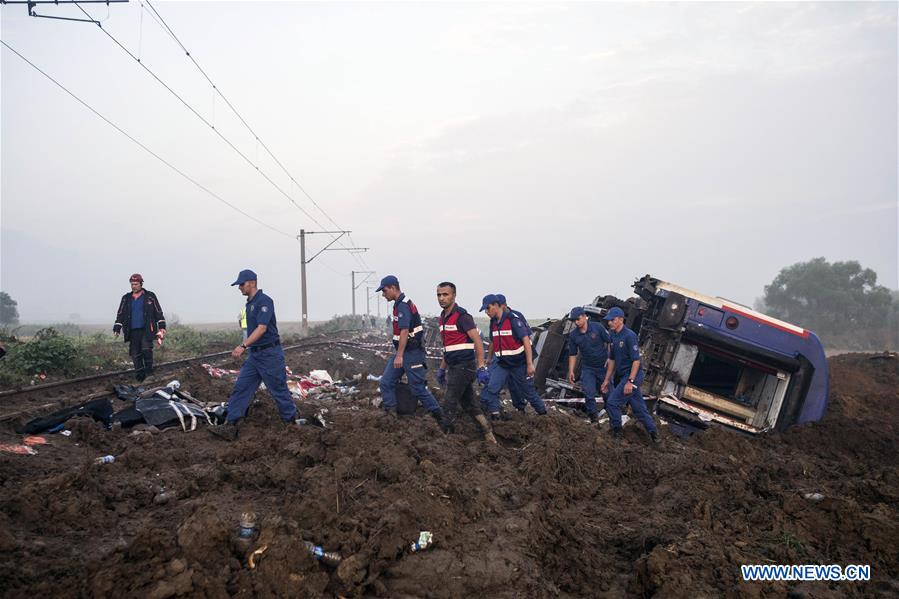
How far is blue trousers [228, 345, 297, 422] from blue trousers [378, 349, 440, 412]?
1290 millimetres

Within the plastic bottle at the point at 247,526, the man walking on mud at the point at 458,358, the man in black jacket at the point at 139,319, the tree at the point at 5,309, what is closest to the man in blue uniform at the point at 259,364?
the man walking on mud at the point at 458,358

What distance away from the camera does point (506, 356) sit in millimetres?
7762

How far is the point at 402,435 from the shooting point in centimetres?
629

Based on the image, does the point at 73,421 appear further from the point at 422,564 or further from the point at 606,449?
the point at 606,449

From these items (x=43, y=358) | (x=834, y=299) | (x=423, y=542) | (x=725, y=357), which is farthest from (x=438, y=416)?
(x=834, y=299)

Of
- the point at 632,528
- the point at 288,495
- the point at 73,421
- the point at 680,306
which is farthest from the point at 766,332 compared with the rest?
the point at 73,421

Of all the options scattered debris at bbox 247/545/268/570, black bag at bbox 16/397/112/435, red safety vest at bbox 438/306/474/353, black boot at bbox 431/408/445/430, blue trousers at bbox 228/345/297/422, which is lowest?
black boot at bbox 431/408/445/430

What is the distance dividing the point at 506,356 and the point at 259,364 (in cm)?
303

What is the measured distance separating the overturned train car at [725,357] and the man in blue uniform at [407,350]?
138 inches

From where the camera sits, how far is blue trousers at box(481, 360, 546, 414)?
7.67 metres

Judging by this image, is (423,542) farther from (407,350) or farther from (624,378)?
Result: (624,378)

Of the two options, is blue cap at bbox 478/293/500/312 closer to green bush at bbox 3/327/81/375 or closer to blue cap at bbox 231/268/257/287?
blue cap at bbox 231/268/257/287

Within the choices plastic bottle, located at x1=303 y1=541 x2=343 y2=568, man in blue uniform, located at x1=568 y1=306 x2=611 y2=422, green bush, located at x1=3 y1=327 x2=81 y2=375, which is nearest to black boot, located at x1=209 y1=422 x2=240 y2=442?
plastic bottle, located at x1=303 y1=541 x2=343 y2=568

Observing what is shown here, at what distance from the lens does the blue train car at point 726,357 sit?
865 centimetres
